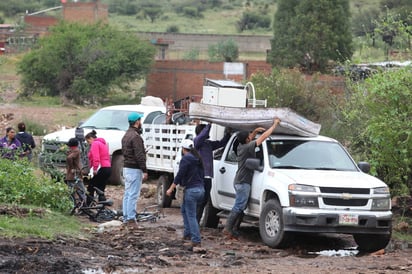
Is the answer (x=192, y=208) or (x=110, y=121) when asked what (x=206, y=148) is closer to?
(x=192, y=208)

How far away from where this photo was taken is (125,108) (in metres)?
23.7

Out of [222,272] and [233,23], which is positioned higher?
[233,23]

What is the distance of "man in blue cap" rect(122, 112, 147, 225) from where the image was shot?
48.0 ft

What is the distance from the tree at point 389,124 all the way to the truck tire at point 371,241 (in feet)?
8.02

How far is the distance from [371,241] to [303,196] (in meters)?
1.60

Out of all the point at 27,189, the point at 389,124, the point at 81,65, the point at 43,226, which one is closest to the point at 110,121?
the point at 27,189

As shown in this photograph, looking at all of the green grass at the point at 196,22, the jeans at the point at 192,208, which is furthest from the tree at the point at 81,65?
the green grass at the point at 196,22

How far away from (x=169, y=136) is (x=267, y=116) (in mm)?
5775

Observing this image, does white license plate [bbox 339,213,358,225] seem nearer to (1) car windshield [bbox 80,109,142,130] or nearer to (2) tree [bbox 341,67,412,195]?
(2) tree [bbox 341,67,412,195]

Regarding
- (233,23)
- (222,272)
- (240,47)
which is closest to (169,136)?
(222,272)

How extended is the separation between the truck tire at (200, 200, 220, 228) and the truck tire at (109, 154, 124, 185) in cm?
700

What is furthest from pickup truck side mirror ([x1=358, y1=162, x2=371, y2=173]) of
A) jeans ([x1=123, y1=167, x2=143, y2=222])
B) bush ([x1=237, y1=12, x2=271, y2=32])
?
bush ([x1=237, y1=12, x2=271, y2=32])

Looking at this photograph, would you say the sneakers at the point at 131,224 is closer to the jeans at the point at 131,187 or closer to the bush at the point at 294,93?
the jeans at the point at 131,187

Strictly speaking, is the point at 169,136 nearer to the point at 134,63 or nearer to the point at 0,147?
the point at 0,147
